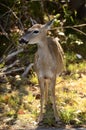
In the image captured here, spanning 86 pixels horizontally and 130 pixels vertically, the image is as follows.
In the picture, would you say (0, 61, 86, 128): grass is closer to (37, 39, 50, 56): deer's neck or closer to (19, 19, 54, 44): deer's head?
(37, 39, 50, 56): deer's neck

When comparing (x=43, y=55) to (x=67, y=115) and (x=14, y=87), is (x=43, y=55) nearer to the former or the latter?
(x=67, y=115)

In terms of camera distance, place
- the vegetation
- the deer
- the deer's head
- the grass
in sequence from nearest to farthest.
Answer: the deer's head, the deer, the grass, the vegetation

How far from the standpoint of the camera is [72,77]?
28.0ft

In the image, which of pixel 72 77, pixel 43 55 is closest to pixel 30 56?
pixel 72 77

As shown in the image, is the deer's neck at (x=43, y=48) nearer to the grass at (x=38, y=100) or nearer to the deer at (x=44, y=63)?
the deer at (x=44, y=63)

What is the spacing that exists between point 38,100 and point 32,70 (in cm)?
125

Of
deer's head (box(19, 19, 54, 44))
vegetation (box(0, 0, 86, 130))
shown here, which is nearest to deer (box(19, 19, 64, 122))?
deer's head (box(19, 19, 54, 44))

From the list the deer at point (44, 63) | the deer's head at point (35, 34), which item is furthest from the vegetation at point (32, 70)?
the deer's head at point (35, 34)

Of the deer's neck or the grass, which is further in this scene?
the grass

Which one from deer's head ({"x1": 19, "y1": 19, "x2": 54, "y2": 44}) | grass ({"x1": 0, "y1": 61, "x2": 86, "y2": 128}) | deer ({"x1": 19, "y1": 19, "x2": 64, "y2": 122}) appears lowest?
grass ({"x1": 0, "y1": 61, "x2": 86, "y2": 128})

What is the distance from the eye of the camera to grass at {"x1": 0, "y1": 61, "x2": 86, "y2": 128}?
6.65 metres

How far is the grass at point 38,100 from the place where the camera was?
21.8ft

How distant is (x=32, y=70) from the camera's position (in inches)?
337

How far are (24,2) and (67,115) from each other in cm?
395
